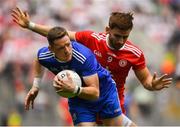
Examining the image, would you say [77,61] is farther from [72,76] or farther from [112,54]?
[112,54]

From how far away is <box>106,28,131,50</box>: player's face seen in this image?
8680mm

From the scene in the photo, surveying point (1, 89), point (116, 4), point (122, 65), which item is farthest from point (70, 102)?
point (116, 4)

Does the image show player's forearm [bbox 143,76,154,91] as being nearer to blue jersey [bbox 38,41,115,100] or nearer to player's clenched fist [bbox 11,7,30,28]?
blue jersey [bbox 38,41,115,100]

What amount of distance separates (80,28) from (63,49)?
330 inches

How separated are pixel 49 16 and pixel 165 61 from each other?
275 centimetres

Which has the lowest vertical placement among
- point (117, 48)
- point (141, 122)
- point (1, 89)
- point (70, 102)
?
point (141, 122)

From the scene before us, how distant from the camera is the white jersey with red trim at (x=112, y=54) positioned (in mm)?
9016

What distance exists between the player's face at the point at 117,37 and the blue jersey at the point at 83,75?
31 centimetres

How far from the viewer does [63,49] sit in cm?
830

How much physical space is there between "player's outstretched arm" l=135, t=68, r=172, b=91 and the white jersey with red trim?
0.11 m

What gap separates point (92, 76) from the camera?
28.0 feet

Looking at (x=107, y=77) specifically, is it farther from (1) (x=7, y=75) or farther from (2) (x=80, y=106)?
(1) (x=7, y=75)

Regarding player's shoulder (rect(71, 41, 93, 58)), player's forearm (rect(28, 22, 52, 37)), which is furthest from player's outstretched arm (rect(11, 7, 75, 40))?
player's shoulder (rect(71, 41, 93, 58))

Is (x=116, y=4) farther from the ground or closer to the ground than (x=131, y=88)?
farther from the ground
